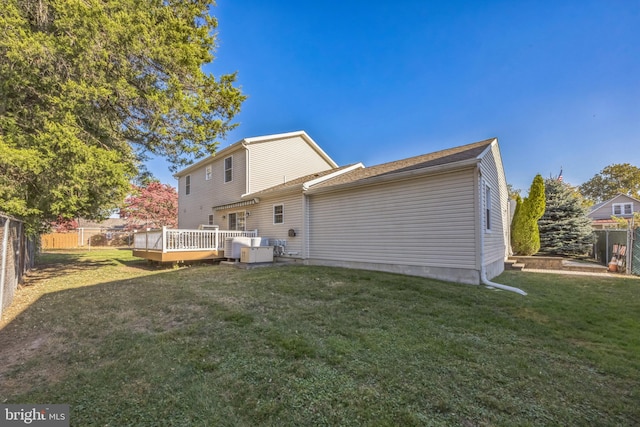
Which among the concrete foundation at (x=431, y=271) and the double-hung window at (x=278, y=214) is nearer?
the concrete foundation at (x=431, y=271)

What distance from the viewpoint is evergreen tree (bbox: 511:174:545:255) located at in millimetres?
12453

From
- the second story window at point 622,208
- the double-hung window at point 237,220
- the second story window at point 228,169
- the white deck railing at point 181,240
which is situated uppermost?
the second story window at point 228,169

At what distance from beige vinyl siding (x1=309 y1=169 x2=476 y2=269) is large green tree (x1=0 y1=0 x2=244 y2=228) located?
17.7ft

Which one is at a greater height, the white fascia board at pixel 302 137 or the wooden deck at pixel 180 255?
the white fascia board at pixel 302 137

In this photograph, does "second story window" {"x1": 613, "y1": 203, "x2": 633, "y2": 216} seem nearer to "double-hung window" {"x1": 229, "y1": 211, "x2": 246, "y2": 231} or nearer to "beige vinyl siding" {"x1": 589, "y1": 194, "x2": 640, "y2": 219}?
"beige vinyl siding" {"x1": 589, "y1": 194, "x2": 640, "y2": 219}

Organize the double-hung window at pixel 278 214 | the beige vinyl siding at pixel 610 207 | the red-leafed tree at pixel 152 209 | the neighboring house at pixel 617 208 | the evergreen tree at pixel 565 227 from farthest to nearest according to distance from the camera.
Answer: the beige vinyl siding at pixel 610 207, the neighboring house at pixel 617 208, the red-leafed tree at pixel 152 209, the evergreen tree at pixel 565 227, the double-hung window at pixel 278 214

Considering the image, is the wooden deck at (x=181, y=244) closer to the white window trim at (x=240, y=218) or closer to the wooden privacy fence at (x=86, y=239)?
the white window trim at (x=240, y=218)

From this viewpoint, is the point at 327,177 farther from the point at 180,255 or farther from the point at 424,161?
the point at 180,255

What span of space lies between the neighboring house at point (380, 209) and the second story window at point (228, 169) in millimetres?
187

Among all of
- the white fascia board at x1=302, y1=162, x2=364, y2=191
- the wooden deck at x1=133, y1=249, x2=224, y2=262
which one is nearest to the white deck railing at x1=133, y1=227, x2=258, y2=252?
the wooden deck at x1=133, y1=249, x2=224, y2=262

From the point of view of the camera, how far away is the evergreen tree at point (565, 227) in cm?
1371

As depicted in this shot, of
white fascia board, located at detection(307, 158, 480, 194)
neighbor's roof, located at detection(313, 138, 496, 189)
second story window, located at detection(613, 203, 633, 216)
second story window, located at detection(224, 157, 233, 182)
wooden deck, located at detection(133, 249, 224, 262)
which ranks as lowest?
wooden deck, located at detection(133, 249, 224, 262)

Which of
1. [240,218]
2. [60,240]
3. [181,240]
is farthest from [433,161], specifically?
[60,240]

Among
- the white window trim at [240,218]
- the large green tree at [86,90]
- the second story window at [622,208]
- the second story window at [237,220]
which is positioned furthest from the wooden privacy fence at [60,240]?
the second story window at [622,208]
